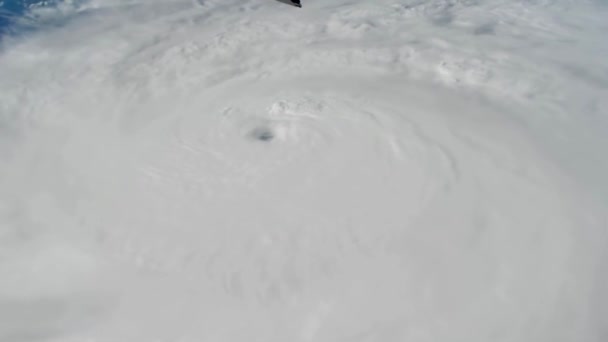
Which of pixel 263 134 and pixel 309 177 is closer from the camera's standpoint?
pixel 309 177

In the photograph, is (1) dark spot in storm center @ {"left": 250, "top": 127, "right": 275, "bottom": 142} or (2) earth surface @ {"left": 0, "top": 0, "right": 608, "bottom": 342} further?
(1) dark spot in storm center @ {"left": 250, "top": 127, "right": 275, "bottom": 142}

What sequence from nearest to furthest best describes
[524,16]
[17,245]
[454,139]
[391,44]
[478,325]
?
[478,325], [17,245], [454,139], [391,44], [524,16]

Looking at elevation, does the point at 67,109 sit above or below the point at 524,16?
below

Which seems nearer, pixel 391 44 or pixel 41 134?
pixel 41 134

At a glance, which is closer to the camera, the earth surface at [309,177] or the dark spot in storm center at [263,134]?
the earth surface at [309,177]

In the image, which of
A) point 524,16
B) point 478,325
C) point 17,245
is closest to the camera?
point 478,325

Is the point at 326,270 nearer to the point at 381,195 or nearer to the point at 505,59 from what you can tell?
the point at 381,195

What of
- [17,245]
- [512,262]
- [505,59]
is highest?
[505,59]

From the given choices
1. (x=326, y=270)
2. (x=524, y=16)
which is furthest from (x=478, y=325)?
(x=524, y=16)
